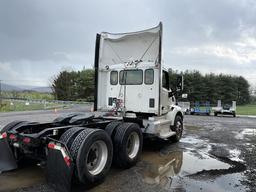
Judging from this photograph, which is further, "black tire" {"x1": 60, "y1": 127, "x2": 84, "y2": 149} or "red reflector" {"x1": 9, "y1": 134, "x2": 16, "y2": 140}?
"red reflector" {"x1": 9, "y1": 134, "x2": 16, "y2": 140}

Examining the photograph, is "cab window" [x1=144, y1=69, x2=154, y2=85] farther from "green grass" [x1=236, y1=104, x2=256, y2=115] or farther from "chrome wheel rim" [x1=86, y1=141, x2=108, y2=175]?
"green grass" [x1=236, y1=104, x2=256, y2=115]

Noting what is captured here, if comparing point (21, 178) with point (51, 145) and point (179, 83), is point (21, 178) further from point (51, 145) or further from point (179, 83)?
point (179, 83)

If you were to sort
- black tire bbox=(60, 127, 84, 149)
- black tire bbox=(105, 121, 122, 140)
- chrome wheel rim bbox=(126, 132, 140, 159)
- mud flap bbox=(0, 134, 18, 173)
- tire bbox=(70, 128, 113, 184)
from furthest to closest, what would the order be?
chrome wheel rim bbox=(126, 132, 140, 159), black tire bbox=(105, 121, 122, 140), mud flap bbox=(0, 134, 18, 173), black tire bbox=(60, 127, 84, 149), tire bbox=(70, 128, 113, 184)

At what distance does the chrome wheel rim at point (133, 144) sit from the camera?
5273mm

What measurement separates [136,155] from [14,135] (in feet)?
8.61

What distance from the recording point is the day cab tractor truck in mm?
3697

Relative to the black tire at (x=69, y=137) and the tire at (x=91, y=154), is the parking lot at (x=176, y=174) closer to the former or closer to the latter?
the tire at (x=91, y=154)

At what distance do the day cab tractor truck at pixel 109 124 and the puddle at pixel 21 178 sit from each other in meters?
0.20

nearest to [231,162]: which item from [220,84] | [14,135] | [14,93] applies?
[14,135]

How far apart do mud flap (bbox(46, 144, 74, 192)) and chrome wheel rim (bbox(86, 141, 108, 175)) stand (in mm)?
656

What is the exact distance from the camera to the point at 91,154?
4.19 metres

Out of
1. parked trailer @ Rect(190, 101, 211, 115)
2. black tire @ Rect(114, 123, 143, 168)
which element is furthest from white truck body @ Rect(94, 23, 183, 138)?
parked trailer @ Rect(190, 101, 211, 115)

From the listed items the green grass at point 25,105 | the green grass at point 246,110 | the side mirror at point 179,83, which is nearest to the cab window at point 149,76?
the side mirror at point 179,83

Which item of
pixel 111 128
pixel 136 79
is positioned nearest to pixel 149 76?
pixel 136 79
